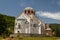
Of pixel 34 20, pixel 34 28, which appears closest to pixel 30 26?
pixel 34 28

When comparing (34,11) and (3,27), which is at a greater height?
(34,11)

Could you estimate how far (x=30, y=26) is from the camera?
311 ft

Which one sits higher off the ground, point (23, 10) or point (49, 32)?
point (23, 10)

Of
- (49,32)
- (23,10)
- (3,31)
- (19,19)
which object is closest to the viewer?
(3,31)

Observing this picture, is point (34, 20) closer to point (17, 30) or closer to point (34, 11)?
point (34, 11)

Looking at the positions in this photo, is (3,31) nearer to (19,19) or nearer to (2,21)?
(2,21)

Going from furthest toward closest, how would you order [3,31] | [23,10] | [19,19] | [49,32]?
[49,32], [23,10], [19,19], [3,31]

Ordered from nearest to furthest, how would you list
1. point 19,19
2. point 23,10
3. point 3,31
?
point 3,31
point 19,19
point 23,10

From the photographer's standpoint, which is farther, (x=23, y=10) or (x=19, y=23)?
(x=23, y=10)

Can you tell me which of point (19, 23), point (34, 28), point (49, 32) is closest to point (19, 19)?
point (19, 23)

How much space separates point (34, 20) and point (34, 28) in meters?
8.01

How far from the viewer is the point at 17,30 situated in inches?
3698

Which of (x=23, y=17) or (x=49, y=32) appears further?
(x=49, y=32)

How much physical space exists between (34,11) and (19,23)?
15214 mm
